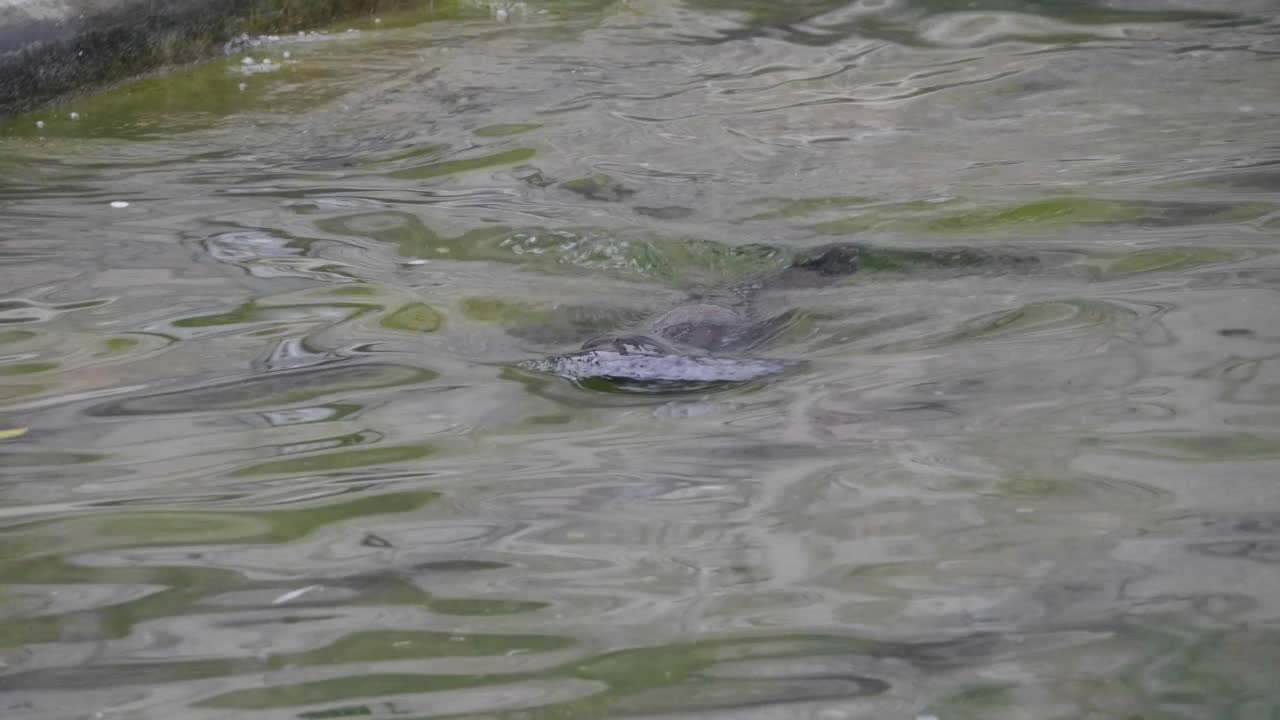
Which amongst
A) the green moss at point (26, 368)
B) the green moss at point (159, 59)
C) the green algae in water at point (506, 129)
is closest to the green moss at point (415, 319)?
the green moss at point (26, 368)

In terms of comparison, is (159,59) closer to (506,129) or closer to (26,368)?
(506,129)

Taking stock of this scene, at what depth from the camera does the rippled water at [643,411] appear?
1893mm

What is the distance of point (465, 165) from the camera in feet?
15.8

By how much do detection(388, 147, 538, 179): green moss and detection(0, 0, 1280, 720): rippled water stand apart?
21 mm

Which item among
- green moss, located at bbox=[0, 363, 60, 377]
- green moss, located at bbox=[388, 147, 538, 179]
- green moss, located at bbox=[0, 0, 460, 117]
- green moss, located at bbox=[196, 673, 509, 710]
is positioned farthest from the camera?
green moss, located at bbox=[0, 0, 460, 117]

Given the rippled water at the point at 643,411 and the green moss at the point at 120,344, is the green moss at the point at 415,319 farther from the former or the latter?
the green moss at the point at 120,344

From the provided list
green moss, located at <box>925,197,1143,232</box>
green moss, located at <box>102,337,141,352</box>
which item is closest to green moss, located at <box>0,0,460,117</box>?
green moss, located at <box>102,337,141,352</box>

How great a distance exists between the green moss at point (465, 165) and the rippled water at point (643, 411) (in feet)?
0.07

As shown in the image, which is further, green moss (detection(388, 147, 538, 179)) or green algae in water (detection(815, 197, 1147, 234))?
green moss (detection(388, 147, 538, 179))

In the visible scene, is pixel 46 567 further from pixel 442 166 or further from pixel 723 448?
pixel 442 166

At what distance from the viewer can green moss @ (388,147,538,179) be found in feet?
15.5

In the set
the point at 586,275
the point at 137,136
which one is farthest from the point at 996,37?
the point at 137,136

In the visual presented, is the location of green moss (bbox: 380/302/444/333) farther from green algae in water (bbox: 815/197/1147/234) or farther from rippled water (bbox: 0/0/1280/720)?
green algae in water (bbox: 815/197/1147/234)

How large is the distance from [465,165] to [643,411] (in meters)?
2.28
